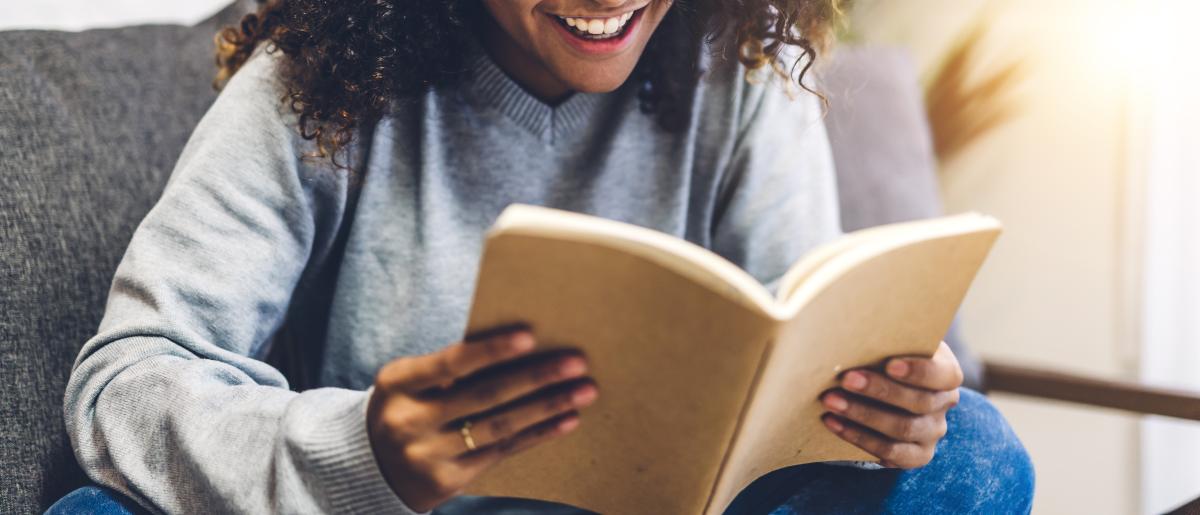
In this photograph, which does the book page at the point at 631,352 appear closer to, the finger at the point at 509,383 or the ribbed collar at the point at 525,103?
the finger at the point at 509,383

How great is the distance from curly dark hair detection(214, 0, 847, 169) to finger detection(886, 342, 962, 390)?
31 cm

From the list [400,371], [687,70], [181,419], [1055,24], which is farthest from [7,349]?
[1055,24]

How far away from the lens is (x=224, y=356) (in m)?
0.69

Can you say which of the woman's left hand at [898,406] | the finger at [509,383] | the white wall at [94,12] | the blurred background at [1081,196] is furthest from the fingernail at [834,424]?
the blurred background at [1081,196]

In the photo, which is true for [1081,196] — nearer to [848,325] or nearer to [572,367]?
[848,325]

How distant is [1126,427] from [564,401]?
57.6 inches

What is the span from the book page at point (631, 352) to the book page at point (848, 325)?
0.02 m

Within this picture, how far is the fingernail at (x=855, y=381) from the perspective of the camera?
2.02 feet

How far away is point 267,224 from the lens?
2.37ft

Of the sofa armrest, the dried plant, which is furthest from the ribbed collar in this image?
the dried plant

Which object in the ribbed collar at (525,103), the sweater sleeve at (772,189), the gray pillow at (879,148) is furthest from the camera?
the gray pillow at (879,148)

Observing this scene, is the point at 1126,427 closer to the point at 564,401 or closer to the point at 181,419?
the point at 564,401

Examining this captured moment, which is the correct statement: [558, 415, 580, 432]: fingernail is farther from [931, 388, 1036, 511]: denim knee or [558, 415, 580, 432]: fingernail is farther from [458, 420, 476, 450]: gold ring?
[931, 388, 1036, 511]: denim knee

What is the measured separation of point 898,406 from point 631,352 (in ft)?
0.74
